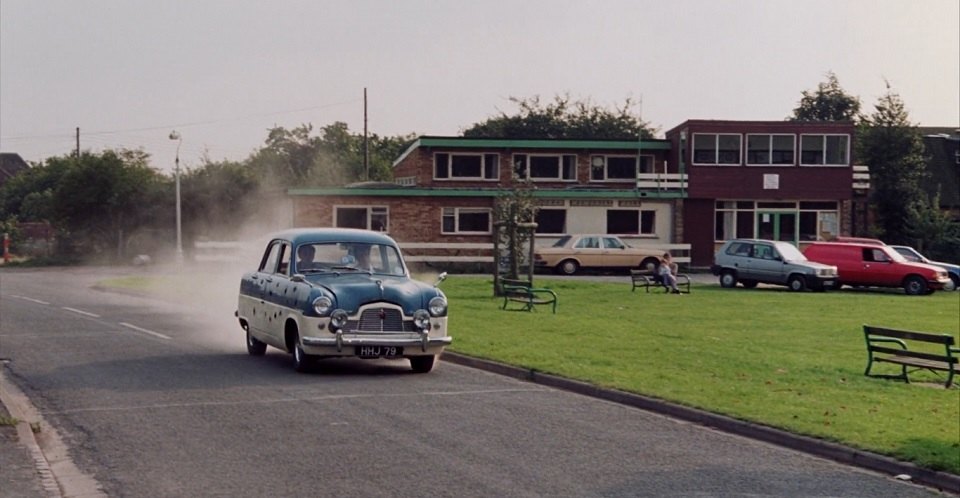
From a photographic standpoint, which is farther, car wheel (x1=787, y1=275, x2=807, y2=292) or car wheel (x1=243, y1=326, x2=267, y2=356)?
car wheel (x1=787, y1=275, x2=807, y2=292)

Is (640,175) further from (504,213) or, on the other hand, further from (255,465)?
(255,465)

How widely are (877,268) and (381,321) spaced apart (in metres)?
29.1

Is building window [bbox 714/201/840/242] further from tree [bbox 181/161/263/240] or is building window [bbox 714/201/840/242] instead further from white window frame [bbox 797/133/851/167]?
tree [bbox 181/161/263/240]

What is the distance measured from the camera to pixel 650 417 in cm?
1360

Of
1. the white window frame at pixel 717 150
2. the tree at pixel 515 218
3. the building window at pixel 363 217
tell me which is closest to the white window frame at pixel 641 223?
the white window frame at pixel 717 150

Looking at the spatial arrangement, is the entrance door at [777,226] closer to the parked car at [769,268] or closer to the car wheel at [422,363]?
the parked car at [769,268]

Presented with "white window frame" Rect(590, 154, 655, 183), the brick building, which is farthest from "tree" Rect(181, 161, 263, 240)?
"white window frame" Rect(590, 154, 655, 183)

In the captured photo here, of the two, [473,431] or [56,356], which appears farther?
[56,356]

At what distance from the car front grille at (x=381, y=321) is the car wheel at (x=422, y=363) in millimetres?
756

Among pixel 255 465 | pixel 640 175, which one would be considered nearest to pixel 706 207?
pixel 640 175

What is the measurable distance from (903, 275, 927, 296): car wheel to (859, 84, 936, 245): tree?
16799 millimetres

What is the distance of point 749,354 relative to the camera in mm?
19953

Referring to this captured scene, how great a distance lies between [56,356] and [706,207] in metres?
39.3

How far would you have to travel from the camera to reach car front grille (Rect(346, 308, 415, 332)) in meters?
16.1
